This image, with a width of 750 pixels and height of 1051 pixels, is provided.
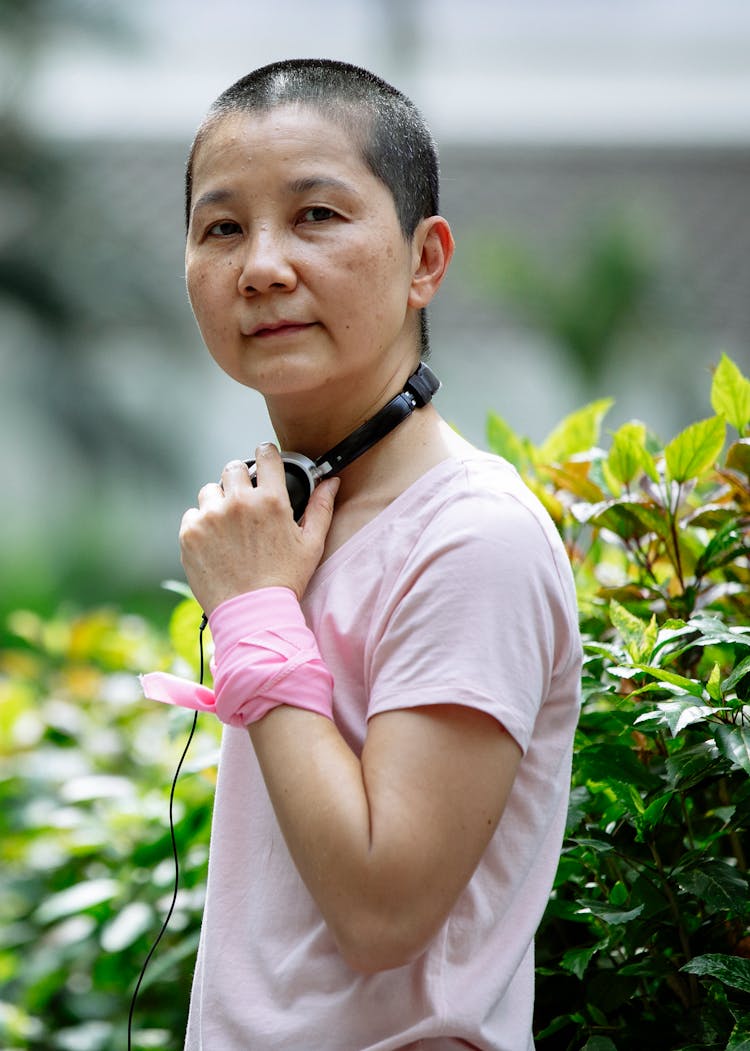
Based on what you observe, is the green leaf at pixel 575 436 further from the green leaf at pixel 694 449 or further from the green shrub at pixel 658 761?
the green leaf at pixel 694 449

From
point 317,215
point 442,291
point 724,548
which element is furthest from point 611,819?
point 442,291

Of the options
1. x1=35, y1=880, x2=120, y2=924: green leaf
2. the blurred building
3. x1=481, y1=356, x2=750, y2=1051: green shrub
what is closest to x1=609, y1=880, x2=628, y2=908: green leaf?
x1=481, y1=356, x2=750, y2=1051: green shrub

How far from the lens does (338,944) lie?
3.34 feet

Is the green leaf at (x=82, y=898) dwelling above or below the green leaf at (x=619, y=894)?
below

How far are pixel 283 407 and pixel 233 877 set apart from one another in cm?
43

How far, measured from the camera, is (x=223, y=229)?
1198 millimetres

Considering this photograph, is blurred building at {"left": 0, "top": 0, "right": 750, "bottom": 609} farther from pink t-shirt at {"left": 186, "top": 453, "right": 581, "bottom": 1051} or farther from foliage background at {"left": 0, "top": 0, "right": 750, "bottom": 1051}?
pink t-shirt at {"left": 186, "top": 453, "right": 581, "bottom": 1051}

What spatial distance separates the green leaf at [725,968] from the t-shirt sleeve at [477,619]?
1.07ft

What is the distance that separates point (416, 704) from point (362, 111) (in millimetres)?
539

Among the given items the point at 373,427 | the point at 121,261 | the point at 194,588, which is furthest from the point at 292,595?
the point at 121,261

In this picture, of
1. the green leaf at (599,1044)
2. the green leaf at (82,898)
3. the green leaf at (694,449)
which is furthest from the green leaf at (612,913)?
the green leaf at (82,898)

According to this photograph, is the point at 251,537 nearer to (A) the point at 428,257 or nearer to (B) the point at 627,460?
(A) the point at 428,257

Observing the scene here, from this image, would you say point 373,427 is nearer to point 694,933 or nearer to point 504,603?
point 504,603

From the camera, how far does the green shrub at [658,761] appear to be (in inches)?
49.6
